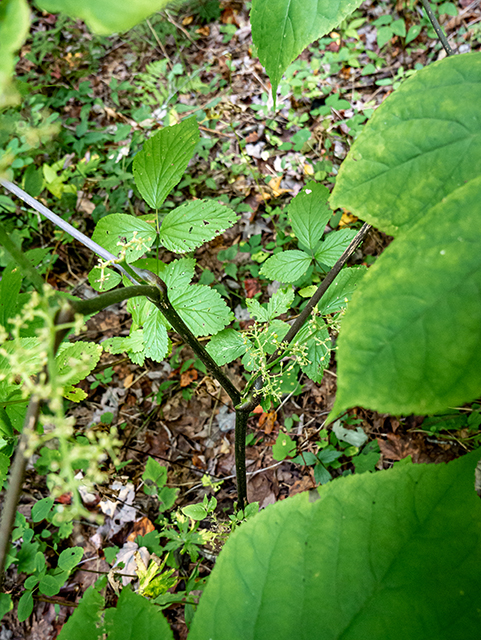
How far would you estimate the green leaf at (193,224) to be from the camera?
1.52 m

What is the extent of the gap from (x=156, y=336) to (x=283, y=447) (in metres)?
1.24

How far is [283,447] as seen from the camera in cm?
232

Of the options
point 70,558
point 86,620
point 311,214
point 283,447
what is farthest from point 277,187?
point 86,620

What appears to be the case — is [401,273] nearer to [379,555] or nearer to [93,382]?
[379,555]

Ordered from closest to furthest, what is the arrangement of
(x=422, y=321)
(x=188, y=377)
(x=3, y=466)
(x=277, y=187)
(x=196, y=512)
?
(x=422, y=321), (x=3, y=466), (x=196, y=512), (x=188, y=377), (x=277, y=187)

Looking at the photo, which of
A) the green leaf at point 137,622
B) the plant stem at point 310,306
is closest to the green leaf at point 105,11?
the green leaf at point 137,622

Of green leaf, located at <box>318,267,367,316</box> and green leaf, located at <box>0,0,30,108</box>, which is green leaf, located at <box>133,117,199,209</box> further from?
green leaf, located at <box>0,0,30,108</box>

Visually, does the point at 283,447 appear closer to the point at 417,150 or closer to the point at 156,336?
the point at 156,336

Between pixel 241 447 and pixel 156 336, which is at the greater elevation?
pixel 156 336

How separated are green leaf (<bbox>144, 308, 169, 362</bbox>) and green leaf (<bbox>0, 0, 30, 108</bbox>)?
3.64 ft

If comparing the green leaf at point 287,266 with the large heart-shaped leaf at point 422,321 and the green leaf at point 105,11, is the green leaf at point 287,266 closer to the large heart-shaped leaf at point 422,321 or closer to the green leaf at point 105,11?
the large heart-shaped leaf at point 422,321

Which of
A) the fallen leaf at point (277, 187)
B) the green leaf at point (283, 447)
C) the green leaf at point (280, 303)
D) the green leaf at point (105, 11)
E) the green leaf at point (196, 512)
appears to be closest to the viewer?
the green leaf at point (105, 11)

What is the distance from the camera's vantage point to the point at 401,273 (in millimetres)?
485

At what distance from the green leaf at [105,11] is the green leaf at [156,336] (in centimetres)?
114
